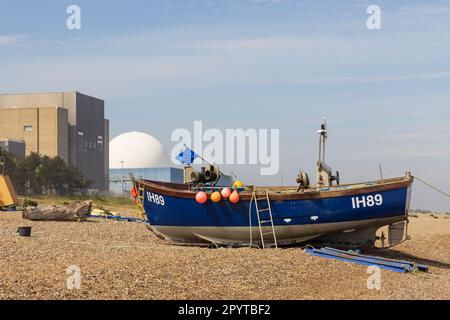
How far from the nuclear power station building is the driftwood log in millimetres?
64968

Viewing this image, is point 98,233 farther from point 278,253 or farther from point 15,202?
point 15,202

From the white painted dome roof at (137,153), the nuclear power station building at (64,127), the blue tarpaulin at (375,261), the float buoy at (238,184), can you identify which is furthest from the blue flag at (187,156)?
the white painted dome roof at (137,153)

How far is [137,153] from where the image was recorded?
3974 inches

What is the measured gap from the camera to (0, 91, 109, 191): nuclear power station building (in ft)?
305

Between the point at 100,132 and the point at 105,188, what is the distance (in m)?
9.00

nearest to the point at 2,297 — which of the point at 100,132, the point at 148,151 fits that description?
the point at 148,151

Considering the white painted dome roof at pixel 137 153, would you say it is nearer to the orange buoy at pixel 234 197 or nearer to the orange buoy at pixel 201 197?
the orange buoy at pixel 201 197

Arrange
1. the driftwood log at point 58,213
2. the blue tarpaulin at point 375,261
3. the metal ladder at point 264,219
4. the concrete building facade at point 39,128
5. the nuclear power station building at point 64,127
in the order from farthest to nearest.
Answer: the nuclear power station building at point 64,127 → the concrete building facade at point 39,128 → the driftwood log at point 58,213 → the metal ladder at point 264,219 → the blue tarpaulin at point 375,261

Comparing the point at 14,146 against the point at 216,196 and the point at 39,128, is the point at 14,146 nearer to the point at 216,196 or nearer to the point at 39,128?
the point at 39,128

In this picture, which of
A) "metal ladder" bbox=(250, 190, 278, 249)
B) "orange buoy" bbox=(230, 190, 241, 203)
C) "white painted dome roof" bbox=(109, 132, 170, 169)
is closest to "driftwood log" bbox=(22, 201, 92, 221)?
"orange buoy" bbox=(230, 190, 241, 203)

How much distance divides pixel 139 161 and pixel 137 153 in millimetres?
1669

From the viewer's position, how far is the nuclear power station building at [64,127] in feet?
305

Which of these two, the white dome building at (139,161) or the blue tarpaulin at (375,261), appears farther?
the white dome building at (139,161)

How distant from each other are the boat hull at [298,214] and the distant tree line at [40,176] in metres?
49.8
